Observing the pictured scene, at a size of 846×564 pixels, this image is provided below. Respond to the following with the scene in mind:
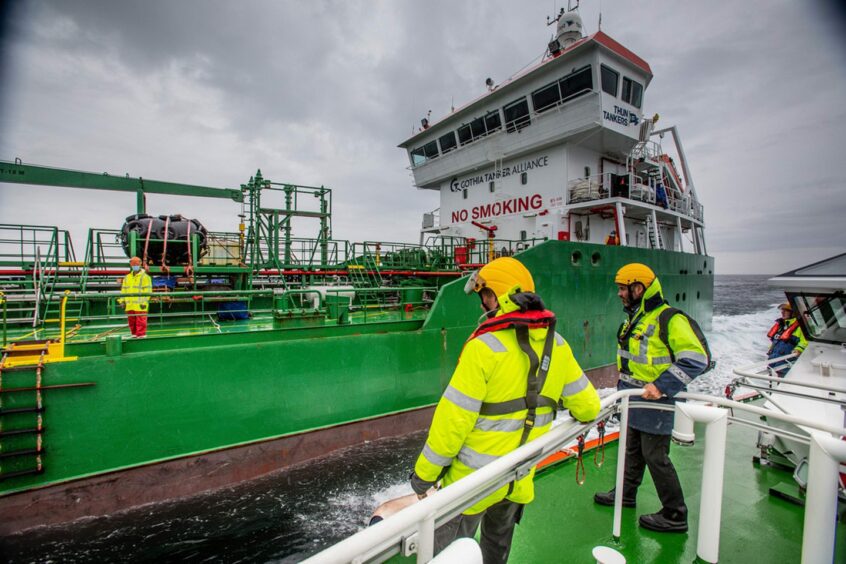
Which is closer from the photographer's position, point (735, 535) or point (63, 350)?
point (735, 535)

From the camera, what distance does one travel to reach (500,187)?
12.2 metres

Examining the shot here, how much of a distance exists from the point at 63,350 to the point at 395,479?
169 inches

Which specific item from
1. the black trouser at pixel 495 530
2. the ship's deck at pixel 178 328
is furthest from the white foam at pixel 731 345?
the black trouser at pixel 495 530

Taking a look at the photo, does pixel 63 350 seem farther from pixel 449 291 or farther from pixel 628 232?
pixel 628 232

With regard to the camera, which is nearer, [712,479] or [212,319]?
[712,479]

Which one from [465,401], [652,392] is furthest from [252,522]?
[652,392]

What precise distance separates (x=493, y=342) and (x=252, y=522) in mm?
4495

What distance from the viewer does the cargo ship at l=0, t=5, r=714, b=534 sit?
425 cm

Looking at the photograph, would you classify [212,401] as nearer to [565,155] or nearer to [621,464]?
[621,464]

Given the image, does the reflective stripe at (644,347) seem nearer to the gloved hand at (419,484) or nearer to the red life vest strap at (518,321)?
the red life vest strap at (518,321)

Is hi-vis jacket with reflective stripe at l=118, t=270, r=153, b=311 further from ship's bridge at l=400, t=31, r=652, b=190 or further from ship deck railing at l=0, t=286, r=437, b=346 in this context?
ship's bridge at l=400, t=31, r=652, b=190

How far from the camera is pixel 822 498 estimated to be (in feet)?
4.87

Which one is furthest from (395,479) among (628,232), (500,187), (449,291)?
(628,232)

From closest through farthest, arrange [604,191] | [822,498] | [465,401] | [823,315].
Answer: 1. [822,498]
2. [465,401]
3. [823,315]
4. [604,191]
